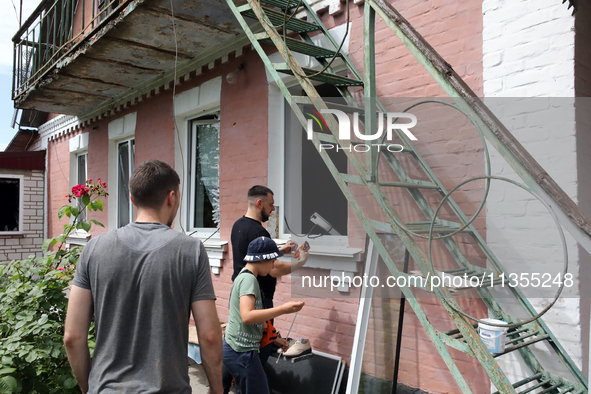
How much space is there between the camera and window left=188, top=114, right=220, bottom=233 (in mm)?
5488

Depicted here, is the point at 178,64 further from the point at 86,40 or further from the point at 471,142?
the point at 471,142

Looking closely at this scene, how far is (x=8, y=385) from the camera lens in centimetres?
226

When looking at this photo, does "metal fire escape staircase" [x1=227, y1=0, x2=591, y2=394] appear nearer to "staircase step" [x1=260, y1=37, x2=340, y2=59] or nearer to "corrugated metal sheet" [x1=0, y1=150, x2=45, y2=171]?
"staircase step" [x1=260, y1=37, x2=340, y2=59]

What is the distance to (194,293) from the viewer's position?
5.66ft

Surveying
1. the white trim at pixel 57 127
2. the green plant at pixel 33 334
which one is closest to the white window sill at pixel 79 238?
the white trim at pixel 57 127

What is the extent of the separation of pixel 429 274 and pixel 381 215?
4.09 feet

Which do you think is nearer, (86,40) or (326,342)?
(326,342)

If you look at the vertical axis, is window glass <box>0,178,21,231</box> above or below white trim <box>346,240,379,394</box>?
above

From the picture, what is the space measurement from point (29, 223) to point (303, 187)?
841 centimetres

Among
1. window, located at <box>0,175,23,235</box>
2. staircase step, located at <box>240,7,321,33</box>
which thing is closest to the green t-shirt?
staircase step, located at <box>240,7,321,33</box>

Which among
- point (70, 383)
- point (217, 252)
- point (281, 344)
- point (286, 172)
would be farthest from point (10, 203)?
point (281, 344)

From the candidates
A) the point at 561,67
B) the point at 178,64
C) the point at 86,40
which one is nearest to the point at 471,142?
the point at 561,67

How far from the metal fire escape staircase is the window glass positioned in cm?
917

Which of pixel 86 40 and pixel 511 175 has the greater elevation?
pixel 86 40
